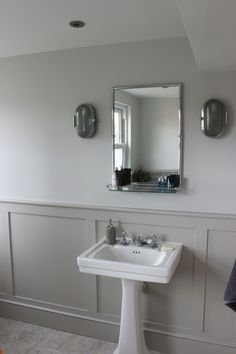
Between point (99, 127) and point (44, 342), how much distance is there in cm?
178

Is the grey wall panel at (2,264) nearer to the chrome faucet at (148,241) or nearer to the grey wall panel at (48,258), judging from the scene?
the grey wall panel at (48,258)

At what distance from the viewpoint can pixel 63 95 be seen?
254cm

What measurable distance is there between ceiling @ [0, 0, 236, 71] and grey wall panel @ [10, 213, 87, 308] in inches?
54.7

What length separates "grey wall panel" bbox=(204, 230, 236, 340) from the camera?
2221 mm

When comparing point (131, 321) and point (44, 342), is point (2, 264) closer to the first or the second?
point (44, 342)

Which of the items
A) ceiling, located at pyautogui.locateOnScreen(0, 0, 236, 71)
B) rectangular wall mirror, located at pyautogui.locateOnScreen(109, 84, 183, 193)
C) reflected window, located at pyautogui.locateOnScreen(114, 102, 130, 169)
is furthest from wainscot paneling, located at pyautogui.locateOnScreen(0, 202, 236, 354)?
ceiling, located at pyautogui.locateOnScreen(0, 0, 236, 71)

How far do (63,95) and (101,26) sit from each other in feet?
2.23

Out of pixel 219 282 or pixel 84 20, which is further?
pixel 219 282

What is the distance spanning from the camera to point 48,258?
2.73m

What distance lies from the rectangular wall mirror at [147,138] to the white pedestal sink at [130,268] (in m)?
0.44

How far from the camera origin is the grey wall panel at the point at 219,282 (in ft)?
7.29

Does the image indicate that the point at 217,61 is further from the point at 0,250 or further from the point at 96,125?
the point at 0,250

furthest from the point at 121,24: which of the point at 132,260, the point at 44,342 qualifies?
the point at 44,342

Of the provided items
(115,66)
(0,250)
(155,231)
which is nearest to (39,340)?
(0,250)
